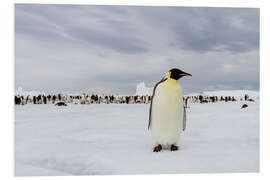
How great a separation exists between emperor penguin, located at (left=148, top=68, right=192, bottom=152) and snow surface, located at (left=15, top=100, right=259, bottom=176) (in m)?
0.15

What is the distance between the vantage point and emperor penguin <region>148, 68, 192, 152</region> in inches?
103

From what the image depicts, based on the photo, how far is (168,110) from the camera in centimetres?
263

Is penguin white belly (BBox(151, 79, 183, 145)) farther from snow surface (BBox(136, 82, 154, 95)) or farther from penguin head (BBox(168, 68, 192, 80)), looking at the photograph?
snow surface (BBox(136, 82, 154, 95))

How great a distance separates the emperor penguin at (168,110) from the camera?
2623 mm

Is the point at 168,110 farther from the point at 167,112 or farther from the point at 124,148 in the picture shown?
the point at 124,148

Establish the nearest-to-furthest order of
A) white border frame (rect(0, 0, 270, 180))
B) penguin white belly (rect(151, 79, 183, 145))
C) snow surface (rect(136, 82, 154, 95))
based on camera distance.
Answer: penguin white belly (rect(151, 79, 183, 145)), white border frame (rect(0, 0, 270, 180)), snow surface (rect(136, 82, 154, 95))

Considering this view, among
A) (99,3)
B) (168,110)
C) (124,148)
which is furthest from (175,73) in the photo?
(99,3)

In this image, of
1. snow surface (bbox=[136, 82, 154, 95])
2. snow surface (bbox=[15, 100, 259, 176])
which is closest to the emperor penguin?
snow surface (bbox=[15, 100, 259, 176])

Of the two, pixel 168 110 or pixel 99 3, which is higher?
pixel 99 3

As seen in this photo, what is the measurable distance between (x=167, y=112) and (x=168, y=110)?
0.02 metres

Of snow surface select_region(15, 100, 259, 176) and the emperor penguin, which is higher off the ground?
the emperor penguin

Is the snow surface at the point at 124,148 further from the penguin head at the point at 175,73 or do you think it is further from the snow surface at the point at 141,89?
the penguin head at the point at 175,73
